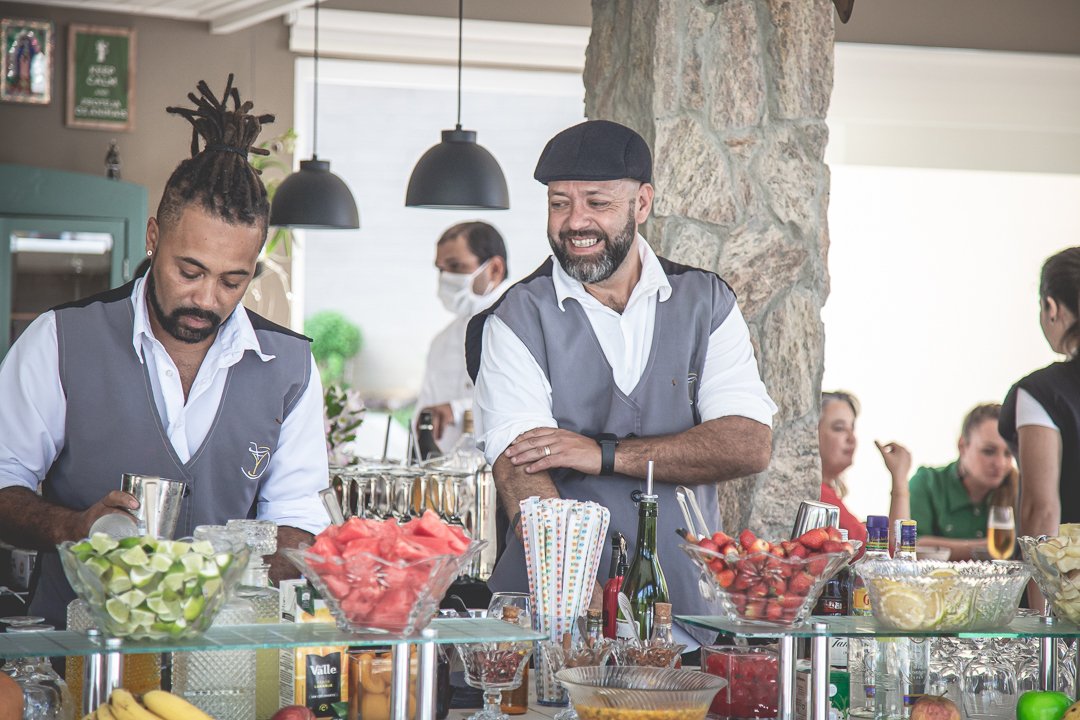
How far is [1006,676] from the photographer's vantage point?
1.94 metres

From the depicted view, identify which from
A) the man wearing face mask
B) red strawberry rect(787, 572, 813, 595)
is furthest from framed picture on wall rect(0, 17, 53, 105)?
red strawberry rect(787, 572, 813, 595)

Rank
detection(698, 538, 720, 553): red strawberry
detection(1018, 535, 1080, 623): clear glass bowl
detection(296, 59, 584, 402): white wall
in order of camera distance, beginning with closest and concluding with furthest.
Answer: detection(698, 538, 720, 553): red strawberry
detection(1018, 535, 1080, 623): clear glass bowl
detection(296, 59, 584, 402): white wall

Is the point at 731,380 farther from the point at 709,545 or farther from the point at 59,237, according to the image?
the point at 59,237

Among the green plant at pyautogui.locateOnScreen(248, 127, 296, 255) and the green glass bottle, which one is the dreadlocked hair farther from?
the green plant at pyautogui.locateOnScreen(248, 127, 296, 255)

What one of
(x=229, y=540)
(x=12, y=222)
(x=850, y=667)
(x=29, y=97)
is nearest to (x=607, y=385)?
(x=850, y=667)

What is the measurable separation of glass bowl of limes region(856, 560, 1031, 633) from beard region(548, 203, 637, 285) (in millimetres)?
1058

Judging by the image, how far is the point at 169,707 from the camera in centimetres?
143

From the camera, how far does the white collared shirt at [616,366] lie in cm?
264

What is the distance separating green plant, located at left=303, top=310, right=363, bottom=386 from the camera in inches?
273

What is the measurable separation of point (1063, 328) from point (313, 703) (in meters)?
2.37

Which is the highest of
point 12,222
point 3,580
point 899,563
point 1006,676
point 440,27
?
point 440,27

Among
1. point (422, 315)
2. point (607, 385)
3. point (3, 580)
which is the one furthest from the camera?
point (422, 315)

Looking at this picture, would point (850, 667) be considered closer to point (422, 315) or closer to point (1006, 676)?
point (1006, 676)

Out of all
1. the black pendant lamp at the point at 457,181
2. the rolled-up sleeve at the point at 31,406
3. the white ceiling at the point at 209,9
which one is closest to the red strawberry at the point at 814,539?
the rolled-up sleeve at the point at 31,406
